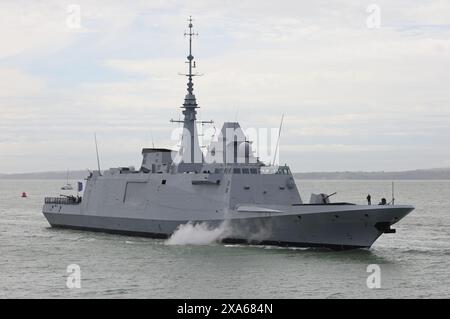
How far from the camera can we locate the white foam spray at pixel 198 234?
32.4 metres

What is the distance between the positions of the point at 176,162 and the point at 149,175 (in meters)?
1.68

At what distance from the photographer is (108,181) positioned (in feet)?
135

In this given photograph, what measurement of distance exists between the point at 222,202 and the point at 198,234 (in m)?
2.01

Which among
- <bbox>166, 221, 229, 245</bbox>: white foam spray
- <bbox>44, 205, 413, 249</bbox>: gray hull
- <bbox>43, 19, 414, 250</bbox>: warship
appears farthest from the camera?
<bbox>166, 221, 229, 245</bbox>: white foam spray

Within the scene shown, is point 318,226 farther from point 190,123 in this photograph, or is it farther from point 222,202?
point 190,123

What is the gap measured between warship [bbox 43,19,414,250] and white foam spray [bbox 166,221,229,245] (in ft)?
0.41

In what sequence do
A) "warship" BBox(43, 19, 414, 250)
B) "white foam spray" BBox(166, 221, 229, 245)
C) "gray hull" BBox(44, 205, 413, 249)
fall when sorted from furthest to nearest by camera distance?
"white foam spray" BBox(166, 221, 229, 245), "warship" BBox(43, 19, 414, 250), "gray hull" BBox(44, 205, 413, 249)

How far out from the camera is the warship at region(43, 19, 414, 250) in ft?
97.8

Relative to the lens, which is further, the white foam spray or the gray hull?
the white foam spray

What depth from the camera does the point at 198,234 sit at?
33094 millimetres

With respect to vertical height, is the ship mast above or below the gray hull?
above

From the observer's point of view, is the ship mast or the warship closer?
the warship

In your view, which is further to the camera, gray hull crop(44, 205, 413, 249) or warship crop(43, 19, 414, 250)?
warship crop(43, 19, 414, 250)

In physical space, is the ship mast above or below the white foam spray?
above
